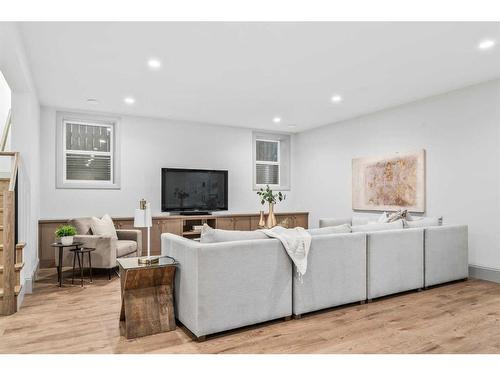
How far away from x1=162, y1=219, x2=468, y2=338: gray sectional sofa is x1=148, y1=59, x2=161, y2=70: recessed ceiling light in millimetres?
1895

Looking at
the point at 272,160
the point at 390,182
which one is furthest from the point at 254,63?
the point at 272,160

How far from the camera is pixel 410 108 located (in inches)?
216

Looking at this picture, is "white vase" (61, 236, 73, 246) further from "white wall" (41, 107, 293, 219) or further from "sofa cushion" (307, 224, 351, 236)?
"sofa cushion" (307, 224, 351, 236)

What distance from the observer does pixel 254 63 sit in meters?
3.86

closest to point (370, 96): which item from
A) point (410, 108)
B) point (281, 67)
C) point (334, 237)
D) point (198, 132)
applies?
point (410, 108)

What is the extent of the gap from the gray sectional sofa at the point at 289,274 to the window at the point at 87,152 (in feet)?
11.2

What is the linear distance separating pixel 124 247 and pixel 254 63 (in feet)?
10.1

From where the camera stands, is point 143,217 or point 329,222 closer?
point 143,217

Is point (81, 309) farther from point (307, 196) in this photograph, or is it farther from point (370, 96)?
point (307, 196)

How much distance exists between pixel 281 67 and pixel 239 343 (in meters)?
2.92

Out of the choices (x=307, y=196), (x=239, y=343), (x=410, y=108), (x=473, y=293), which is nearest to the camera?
(x=239, y=343)

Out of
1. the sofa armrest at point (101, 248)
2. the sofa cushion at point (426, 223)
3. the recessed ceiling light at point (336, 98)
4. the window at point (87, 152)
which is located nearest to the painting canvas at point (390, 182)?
the sofa cushion at point (426, 223)

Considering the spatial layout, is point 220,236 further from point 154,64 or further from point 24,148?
point 24,148

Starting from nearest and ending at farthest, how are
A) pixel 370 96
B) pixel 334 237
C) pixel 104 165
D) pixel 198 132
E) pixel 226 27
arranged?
1. pixel 226 27
2. pixel 334 237
3. pixel 370 96
4. pixel 104 165
5. pixel 198 132
